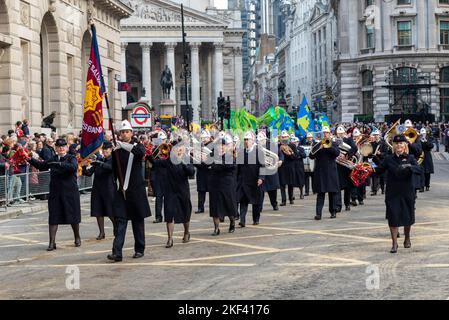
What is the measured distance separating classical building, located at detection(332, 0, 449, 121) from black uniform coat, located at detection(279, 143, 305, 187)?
2142 inches

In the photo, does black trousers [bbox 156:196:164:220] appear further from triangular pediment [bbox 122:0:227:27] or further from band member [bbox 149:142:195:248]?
triangular pediment [bbox 122:0:227:27]

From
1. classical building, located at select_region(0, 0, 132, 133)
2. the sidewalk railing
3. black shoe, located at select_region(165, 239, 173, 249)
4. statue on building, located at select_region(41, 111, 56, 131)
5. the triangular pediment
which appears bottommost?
black shoe, located at select_region(165, 239, 173, 249)

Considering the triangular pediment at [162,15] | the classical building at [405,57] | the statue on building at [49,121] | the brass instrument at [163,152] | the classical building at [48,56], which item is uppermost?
the triangular pediment at [162,15]

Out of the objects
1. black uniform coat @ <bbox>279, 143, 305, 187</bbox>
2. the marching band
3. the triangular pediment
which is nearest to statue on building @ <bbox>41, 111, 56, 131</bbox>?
the marching band

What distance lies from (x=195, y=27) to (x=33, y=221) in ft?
316

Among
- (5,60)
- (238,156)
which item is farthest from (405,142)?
(5,60)

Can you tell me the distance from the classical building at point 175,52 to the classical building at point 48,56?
64364mm

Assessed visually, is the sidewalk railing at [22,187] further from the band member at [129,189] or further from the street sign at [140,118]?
the street sign at [140,118]

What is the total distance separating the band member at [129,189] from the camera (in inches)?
549

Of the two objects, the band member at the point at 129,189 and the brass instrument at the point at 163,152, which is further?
the brass instrument at the point at 163,152

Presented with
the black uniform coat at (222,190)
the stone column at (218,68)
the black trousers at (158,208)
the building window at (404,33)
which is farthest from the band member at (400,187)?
the stone column at (218,68)

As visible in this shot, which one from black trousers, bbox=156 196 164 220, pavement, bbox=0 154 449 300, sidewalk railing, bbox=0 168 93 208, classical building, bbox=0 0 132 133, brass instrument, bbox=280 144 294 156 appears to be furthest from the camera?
classical building, bbox=0 0 132 133

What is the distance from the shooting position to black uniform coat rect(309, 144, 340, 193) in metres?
19.6

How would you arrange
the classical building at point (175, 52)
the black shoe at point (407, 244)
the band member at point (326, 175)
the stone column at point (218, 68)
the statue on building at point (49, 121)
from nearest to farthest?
the black shoe at point (407, 244) → the band member at point (326, 175) → the statue on building at point (49, 121) → the classical building at point (175, 52) → the stone column at point (218, 68)
